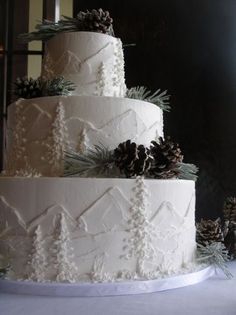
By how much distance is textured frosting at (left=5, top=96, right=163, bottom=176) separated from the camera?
0.98 metres

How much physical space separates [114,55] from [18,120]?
32cm

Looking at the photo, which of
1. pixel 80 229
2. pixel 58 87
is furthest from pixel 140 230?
pixel 58 87

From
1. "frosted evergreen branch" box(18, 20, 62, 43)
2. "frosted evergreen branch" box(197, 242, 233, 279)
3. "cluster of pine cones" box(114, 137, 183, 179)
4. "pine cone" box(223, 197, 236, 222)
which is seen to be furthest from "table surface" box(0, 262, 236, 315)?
"frosted evergreen branch" box(18, 20, 62, 43)

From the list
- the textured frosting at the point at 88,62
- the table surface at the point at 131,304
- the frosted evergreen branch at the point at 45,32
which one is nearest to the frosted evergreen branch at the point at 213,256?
the table surface at the point at 131,304

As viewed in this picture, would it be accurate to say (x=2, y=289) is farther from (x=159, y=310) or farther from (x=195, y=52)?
(x=195, y=52)

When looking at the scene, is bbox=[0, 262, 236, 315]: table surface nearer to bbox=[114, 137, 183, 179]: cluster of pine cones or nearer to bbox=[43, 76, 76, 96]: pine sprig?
bbox=[114, 137, 183, 179]: cluster of pine cones

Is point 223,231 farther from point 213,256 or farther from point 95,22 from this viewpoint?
point 95,22

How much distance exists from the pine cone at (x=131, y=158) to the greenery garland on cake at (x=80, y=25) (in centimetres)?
40

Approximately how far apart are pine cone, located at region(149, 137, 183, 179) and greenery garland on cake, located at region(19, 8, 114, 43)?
1.31 feet

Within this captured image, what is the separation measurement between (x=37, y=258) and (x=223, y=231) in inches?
27.2

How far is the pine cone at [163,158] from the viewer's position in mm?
932

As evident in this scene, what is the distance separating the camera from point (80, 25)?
3.73 ft

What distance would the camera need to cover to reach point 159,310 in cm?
79

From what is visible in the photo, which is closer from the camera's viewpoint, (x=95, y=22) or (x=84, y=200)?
(x=84, y=200)
